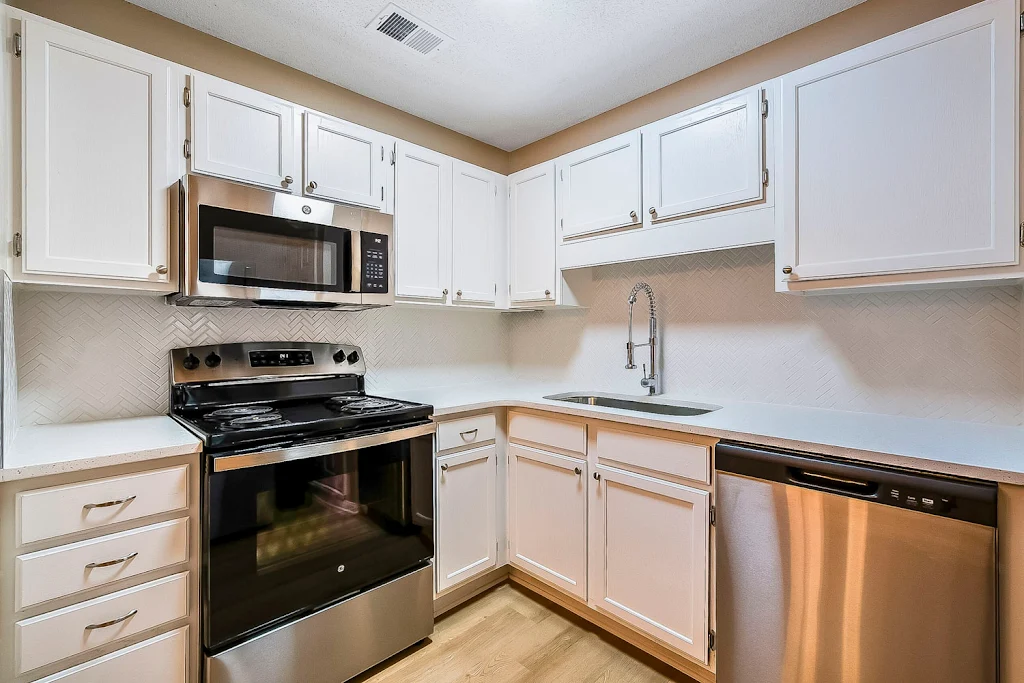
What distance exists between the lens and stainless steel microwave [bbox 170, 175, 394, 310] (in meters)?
1.67

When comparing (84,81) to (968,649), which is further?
(84,81)

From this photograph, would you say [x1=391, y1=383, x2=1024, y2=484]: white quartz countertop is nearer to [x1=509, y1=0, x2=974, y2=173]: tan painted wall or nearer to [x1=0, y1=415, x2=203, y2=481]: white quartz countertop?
[x1=0, y1=415, x2=203, y2=481]: white quartz countertop

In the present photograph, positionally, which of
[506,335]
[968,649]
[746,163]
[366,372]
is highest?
[746,163]

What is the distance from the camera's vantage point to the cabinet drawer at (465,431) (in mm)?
2150

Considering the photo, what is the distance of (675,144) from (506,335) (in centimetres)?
169

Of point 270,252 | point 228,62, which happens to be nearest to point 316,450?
point 270,252

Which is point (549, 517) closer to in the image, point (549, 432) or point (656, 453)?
point (549, 432)

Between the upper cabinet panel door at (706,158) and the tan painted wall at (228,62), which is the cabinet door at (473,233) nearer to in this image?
the tan painted wall at (228,62)

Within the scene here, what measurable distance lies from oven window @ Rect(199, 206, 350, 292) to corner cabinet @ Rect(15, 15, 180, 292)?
5.7 inches

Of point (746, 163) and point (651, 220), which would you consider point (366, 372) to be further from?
point (746, 163)

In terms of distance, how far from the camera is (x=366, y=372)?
8.24 ft

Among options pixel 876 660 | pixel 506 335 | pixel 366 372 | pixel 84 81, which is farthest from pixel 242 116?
pixel 876 660

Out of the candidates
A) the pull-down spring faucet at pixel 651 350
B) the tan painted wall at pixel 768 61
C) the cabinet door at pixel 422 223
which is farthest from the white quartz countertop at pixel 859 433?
the tan painted wall at pixel 768 61

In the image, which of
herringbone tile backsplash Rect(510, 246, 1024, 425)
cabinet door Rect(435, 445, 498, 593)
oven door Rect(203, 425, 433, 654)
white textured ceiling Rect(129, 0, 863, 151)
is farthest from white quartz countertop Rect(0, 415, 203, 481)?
herringbone tile backsplash Rect(510, 246, 1024, 425)
